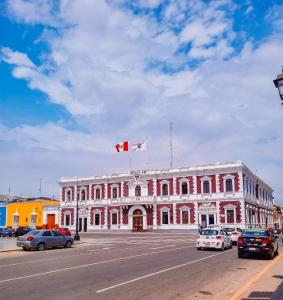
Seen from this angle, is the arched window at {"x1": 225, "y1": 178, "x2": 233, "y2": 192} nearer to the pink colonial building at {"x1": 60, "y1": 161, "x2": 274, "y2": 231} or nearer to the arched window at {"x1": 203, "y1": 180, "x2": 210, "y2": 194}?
the pink colonial building at {"x1": 60, "y1": 161, "x2": 274, "y2": 231}

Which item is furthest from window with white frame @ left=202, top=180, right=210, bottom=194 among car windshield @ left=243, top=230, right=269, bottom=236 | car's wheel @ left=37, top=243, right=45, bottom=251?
car windshield @ left=243, top=230, right=269, bottom=236

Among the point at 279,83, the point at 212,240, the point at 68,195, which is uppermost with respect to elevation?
the point at 279,83

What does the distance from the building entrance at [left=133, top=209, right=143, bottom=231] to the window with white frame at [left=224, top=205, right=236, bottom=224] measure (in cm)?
1406

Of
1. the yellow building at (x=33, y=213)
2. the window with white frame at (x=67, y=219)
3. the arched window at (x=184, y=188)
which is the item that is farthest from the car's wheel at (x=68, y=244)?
the yellow building at (x=33, y=213)

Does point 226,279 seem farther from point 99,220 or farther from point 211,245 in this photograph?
point 99,220

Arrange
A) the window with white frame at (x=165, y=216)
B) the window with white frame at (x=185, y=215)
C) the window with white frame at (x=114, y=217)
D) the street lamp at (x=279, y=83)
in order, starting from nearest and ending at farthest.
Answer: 1. the street lamp at (x=279, y=83)
2. the window with white frame at (x=185, y=215)
3. the window with white frame at (x=165, y=216)
4. the window with white frame at (x=114, y=217)

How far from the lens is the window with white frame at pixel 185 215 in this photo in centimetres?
5816

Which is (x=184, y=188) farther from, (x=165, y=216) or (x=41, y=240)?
(x=41, y=240)

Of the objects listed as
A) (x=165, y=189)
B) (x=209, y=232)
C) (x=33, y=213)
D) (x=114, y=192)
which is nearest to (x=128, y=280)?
(x=209, y=232)

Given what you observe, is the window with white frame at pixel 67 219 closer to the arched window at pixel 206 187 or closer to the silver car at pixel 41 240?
the arched window at pixel 206 187

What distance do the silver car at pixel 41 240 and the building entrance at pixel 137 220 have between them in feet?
110

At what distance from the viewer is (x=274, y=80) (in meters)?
8.67

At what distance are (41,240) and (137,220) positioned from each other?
3673 centimetres

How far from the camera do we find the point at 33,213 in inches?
2862
